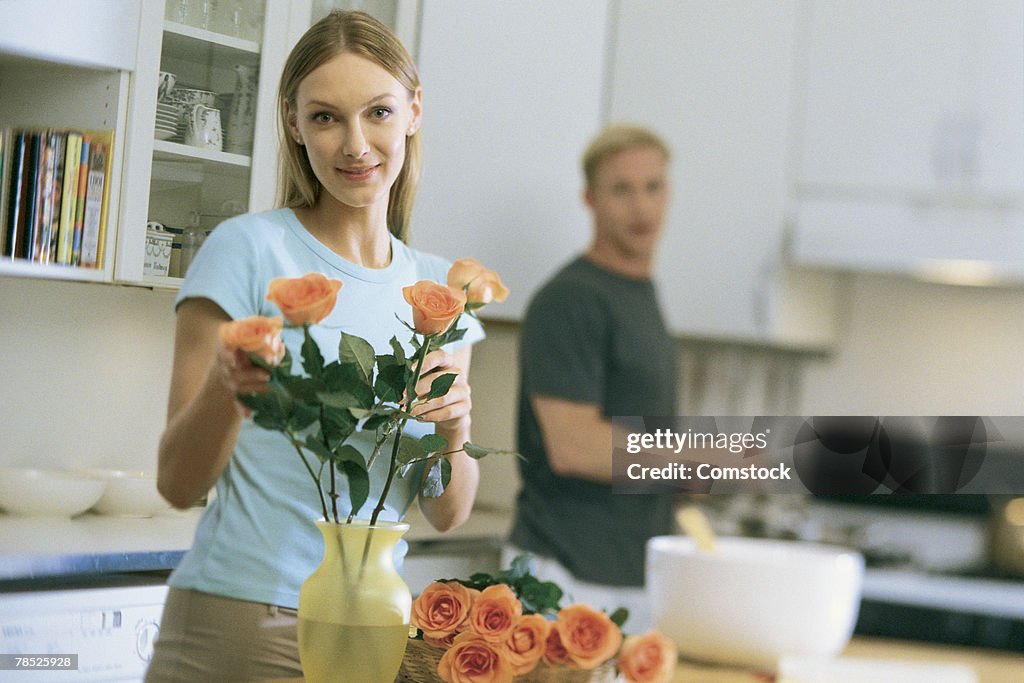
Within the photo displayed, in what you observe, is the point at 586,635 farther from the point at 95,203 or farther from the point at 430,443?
the point at 95,203

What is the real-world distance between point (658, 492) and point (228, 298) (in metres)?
0.82

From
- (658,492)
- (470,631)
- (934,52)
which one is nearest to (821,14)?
(934,52)

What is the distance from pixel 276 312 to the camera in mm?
948

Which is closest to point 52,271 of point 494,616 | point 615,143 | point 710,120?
point 494,616

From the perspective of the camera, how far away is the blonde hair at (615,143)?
1612 millimetres

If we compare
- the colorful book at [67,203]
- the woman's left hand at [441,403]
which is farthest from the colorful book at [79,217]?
the woman's left hand at [441,403]

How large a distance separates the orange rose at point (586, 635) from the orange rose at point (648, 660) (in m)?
0.02

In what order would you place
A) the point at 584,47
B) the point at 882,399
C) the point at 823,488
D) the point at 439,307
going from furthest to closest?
the point at 882,399 → the point at 823,488 → the point at 584,47 → the point at 439,307

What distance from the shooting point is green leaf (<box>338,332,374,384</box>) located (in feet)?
2.35

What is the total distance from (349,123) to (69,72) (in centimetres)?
31

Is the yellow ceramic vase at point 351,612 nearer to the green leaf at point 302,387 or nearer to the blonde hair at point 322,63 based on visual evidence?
the green leaf at point 302,387

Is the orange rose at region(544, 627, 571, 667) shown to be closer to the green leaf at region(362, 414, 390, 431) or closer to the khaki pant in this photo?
the green leaf at region(362, 414, 390, 431)

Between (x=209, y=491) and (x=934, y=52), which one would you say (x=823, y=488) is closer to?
(x=934, y=52)

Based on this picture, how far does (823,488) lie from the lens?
79.9 inches
